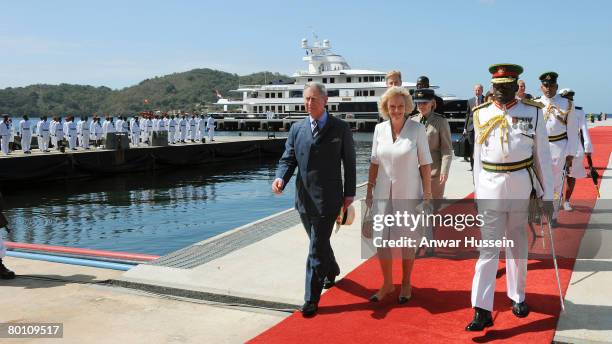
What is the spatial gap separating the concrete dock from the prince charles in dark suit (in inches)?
14.3

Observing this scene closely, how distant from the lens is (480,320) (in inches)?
138

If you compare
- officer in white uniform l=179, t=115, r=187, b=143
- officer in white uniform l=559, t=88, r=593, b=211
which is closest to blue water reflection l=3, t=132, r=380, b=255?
officer in white uniform l=559, t=88, r=593, b=211

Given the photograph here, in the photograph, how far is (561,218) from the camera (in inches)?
271

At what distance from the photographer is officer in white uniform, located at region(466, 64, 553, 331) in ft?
11.6

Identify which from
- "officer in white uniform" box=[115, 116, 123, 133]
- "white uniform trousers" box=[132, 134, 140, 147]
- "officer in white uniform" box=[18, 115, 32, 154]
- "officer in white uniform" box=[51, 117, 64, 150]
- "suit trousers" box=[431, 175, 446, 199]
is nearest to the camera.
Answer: "suit trousers" box=[431, 175, 446, 199]

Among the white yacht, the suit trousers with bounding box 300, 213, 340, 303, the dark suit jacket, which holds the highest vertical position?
the white yacht

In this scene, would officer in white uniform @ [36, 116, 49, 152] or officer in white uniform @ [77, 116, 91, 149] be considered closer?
officer in white uniform @ [36, 116, 49, 152]

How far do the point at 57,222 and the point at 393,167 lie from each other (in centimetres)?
1188

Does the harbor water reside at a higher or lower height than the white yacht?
lower

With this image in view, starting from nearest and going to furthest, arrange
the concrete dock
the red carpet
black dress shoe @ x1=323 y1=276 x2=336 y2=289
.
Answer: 1. the red carpet
2. the concrete dock
3. black dress shoe @ x1=323 y1=276 x2=336 y2=289

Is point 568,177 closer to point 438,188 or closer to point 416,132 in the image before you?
point 438,188

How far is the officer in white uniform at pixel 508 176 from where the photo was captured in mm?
3533

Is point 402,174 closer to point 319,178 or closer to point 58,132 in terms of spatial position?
point 319,178

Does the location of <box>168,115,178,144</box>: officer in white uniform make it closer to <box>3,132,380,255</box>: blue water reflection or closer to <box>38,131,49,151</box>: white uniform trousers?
<box>3,132,380,255</box>: blue water reflection
